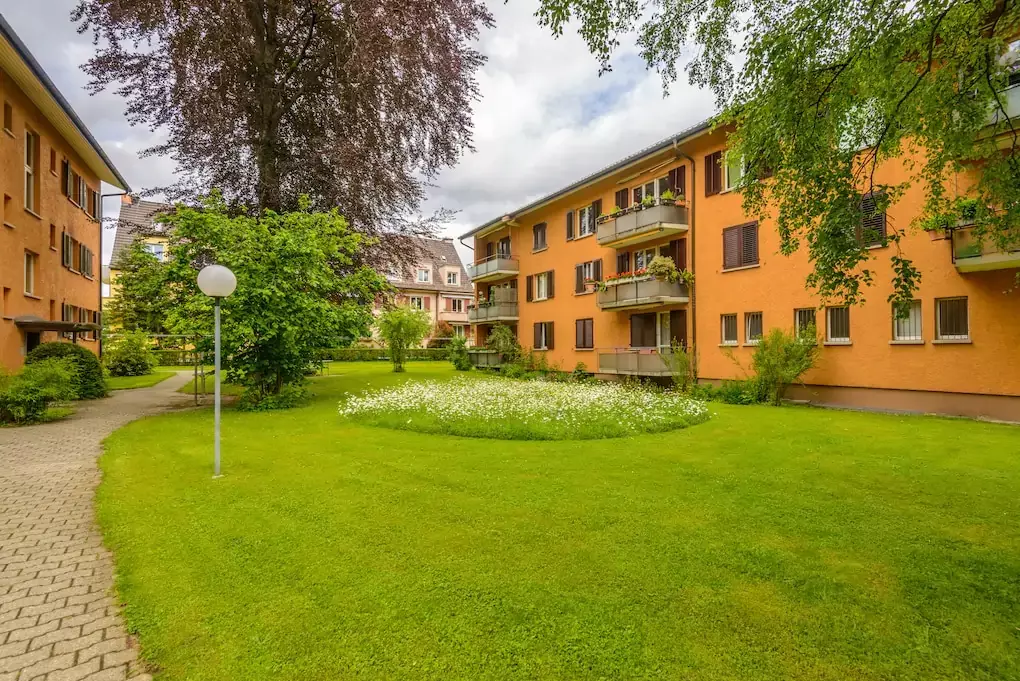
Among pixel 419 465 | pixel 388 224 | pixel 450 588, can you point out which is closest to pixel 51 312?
pixel 388 224

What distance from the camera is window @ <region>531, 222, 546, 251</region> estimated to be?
3019 centimetres

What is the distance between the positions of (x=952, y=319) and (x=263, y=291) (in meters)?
18.8

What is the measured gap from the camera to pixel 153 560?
4605mm

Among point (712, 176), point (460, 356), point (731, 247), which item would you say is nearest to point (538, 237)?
point (460, 356)

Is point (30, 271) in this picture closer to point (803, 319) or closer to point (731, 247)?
point (731, 247)

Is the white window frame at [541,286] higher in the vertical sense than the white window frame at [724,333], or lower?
higher

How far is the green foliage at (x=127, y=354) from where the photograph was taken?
31516mm

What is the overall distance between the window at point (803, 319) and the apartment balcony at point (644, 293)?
4.33 m

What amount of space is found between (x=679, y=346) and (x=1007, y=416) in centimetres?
944

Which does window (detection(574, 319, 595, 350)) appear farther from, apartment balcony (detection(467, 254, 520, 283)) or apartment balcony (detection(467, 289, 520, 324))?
apartment balcony (detection(467, 254, 520, 283))

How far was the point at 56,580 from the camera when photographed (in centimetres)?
431

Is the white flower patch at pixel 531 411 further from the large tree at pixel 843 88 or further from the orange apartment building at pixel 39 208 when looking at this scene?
the orange apartment building at pixel 39 208

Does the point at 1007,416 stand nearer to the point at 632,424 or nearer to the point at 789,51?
the point at 632,424

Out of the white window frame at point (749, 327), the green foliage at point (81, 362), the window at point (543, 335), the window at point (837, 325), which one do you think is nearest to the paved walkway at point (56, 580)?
the green foliage at point (81, 362)
